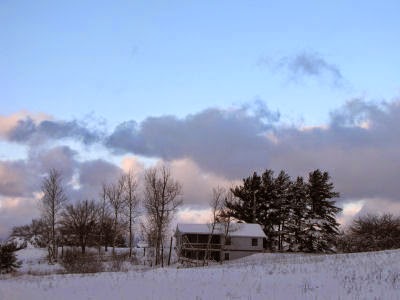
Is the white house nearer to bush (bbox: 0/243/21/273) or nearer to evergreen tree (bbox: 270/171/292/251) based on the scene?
evergreen tree (bbox: 270/171/292/251)

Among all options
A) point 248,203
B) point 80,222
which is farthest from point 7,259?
point 248,203

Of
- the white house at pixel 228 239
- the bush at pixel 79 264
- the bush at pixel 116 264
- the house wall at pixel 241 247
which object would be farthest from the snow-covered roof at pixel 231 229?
the bush at pixel 79 264

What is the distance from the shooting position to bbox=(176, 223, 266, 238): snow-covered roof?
74.5 metres

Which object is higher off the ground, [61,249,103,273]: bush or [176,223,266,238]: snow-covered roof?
[176,223,266,238]: snow-covered roof

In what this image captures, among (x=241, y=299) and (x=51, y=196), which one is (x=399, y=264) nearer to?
(x=241, y=299)

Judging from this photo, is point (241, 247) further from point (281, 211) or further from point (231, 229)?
point (281, 211)

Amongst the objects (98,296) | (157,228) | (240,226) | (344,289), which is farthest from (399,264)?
(240,226)

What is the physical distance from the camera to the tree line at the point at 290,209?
84.0 metres

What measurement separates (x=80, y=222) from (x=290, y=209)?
1459 inches

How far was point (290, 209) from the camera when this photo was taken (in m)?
87.9

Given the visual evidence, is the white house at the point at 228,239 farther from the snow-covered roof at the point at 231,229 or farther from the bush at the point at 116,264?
the bush at the point at 116,264

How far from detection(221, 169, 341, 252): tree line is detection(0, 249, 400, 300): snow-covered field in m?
59.5

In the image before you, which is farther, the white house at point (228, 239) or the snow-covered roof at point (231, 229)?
the snow-covered roof at point (231, 229)

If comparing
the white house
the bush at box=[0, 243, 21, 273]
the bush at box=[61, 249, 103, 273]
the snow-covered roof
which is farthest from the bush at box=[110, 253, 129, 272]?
the snow-covered roof
